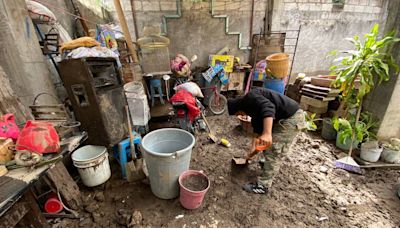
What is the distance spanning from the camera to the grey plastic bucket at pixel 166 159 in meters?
1.99

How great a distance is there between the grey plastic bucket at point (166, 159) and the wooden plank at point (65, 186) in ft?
2.99

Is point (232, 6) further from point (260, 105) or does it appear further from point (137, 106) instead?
point (260, 105)

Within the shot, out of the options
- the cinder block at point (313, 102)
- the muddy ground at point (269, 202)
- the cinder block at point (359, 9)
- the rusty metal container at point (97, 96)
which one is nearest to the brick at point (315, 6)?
the cinder block at point (359, 9)

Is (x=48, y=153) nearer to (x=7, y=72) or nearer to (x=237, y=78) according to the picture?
(x=7, y=72)

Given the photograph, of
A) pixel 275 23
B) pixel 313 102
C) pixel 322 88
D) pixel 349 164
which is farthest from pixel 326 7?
pixel 349 164

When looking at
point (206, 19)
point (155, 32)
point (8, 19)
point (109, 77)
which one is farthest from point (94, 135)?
point (206, 19)

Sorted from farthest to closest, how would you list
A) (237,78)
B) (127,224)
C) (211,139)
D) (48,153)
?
(237,78), (211,139), (127,224), (48,153)

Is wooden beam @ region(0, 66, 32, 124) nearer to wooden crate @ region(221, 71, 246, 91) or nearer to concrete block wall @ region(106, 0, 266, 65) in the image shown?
concrete block wall @ region(106, 0, 266, 65)

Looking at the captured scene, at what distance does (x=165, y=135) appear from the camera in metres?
2.46

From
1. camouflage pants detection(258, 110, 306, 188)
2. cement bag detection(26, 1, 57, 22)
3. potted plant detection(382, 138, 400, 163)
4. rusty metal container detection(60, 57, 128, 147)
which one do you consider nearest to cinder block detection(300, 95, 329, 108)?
potted plant detection(382, 138, 400, 163)

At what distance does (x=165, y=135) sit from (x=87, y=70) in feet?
4.04

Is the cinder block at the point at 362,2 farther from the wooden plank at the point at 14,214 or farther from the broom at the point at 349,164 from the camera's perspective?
the wooden plank at the point at 14,214

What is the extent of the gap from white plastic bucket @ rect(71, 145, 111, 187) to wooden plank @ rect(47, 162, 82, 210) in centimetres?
14

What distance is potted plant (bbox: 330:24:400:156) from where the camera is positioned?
104 inches
